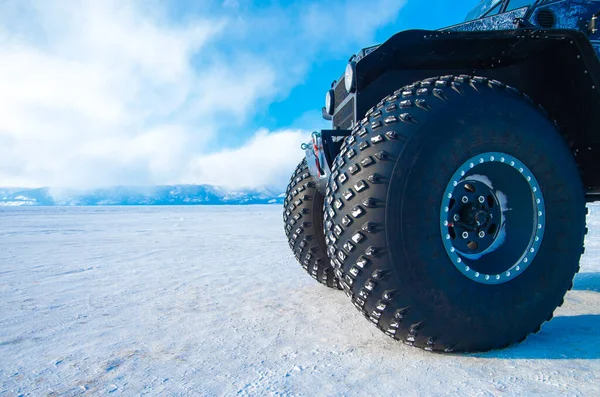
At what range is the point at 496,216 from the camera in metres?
2.02

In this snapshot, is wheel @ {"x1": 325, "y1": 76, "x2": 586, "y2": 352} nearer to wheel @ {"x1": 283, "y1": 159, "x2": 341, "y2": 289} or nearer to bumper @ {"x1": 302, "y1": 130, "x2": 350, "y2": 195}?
bumper @ {"x1": 302, "y1": 130, "x2": 350, "y2": 195}

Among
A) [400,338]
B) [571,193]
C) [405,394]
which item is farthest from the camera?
[571,193]

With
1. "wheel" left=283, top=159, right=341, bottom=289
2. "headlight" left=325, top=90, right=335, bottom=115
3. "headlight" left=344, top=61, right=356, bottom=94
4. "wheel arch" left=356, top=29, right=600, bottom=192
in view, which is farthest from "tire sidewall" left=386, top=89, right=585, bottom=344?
"headlight" left=325, top=90, right=335, bottom=115

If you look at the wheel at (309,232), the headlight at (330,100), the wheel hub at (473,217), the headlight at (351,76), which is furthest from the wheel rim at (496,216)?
the headlight at (330,100)

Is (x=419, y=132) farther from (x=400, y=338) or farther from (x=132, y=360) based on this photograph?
(x=132, y=360)

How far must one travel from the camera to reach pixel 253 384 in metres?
1.51

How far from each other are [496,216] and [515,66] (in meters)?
1.09

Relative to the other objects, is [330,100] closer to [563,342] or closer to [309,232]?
[309,232]

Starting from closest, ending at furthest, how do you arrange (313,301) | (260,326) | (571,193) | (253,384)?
(253,384) < (571,193) < (260,326) < (313,301)

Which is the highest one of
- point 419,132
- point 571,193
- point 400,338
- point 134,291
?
point 419,132

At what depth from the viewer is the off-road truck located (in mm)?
1697

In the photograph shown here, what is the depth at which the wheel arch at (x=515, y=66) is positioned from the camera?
6.75 ft

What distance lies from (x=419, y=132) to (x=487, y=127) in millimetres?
381

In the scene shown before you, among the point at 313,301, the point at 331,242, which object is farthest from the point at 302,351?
the point at 313,301
